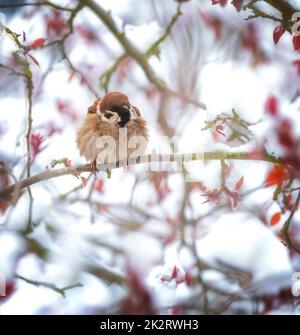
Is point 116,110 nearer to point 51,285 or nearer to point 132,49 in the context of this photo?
point 132,49

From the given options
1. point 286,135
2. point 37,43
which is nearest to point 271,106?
point 286,135

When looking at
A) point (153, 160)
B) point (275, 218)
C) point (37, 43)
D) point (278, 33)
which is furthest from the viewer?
point (37, 43)

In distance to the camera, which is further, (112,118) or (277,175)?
(112,118)

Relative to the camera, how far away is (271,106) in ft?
4.36

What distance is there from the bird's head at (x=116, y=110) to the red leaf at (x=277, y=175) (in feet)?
1.48

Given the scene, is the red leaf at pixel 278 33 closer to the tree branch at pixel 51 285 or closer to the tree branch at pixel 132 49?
the tree branch at pixel 132 49

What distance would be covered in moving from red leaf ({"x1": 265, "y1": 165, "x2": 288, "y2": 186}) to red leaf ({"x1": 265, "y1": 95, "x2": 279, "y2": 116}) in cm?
15

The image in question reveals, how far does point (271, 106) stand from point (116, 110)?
44cm

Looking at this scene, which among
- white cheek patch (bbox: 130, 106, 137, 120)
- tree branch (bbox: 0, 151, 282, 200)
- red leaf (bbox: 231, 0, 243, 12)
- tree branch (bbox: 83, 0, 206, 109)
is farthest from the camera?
tree branch (bbox: 83, 0, 206, 109)

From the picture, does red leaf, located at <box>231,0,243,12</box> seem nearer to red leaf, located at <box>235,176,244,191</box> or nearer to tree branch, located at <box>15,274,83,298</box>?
red leaf, located at <box>235,176,244,191</box>

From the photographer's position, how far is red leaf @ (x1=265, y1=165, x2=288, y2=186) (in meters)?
1.21

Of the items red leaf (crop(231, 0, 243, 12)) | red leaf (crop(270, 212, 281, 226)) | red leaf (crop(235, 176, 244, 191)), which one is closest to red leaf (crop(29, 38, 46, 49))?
red leaf (crop(231, 0, 243, 12))
